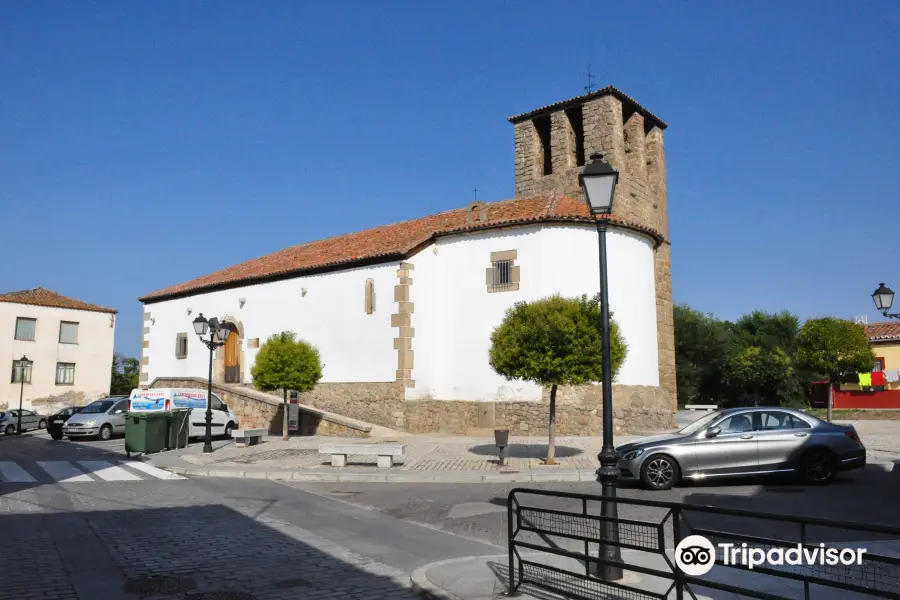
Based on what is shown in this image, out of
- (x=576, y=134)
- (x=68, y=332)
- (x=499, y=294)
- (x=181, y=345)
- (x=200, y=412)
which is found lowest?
(x=200, y=412)

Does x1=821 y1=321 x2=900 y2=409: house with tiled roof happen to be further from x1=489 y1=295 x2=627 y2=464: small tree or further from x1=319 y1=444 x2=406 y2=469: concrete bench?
x1=319 y1=444 x2=406 y2=469: concrete bench

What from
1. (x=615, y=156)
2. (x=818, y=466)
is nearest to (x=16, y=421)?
(x=615, y=156)

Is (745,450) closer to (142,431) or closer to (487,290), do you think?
(487,290)

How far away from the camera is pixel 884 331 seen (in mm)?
43875

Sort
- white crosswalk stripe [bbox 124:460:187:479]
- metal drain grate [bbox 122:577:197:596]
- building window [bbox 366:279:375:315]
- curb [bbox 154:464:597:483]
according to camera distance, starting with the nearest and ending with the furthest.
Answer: metal drain grate [bbox 122:577:197:596], curb [bbox 154:464:597:483], white crosswalk stripe [bbox 124:460:187:479], building window [bbox 366:279:375:315]

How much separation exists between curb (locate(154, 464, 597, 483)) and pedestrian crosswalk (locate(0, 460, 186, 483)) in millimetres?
916

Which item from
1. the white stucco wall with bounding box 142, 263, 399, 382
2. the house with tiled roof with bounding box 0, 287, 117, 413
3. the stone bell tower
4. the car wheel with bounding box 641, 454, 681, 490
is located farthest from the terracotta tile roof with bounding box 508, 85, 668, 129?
the house with tiled roof with bounding box 0, 287, 117, 413

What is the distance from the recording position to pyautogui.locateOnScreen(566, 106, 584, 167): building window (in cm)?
2750

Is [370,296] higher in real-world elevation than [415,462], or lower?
higher

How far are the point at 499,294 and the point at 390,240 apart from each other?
19.3ft

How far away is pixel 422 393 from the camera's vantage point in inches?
903

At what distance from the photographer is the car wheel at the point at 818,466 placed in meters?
11.7

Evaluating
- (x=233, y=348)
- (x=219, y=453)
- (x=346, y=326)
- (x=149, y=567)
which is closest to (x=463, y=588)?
(x=149, y=567)

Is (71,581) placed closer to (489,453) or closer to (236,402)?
(489,453)
